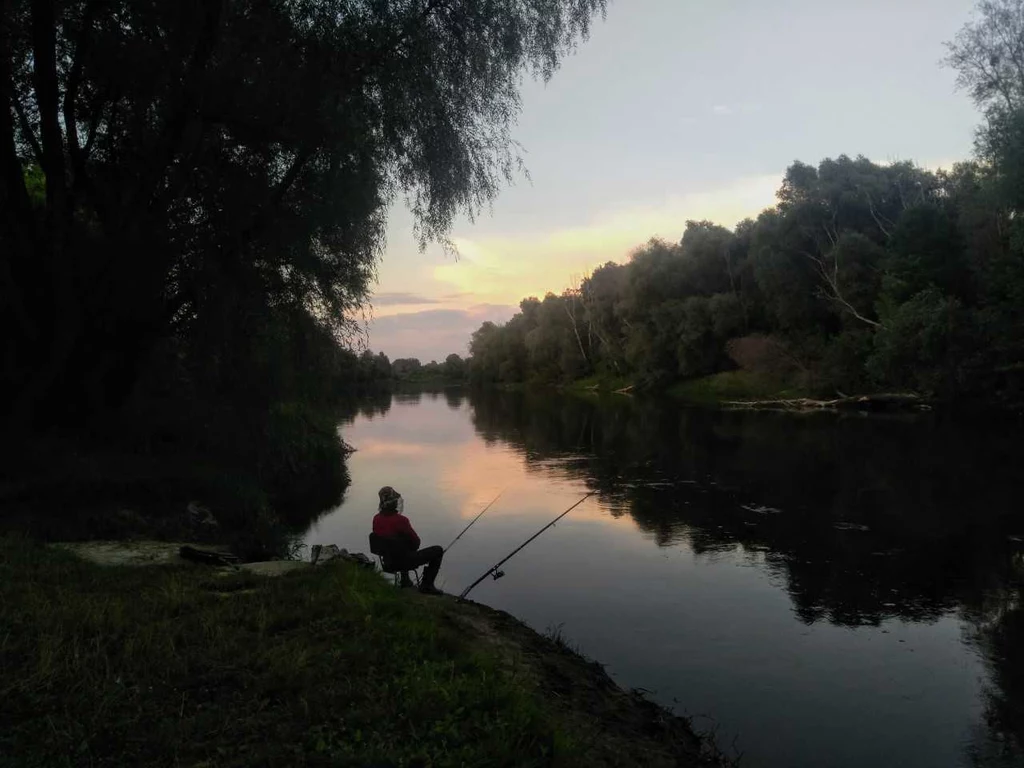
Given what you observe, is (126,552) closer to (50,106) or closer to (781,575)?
(50,106)

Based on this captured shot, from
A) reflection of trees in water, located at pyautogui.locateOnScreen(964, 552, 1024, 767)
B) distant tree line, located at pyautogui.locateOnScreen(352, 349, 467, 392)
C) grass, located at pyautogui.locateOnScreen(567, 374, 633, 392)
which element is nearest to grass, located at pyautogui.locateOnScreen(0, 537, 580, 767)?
reflection of trees in water, located at pyautogui.locateOnScreen(964, 552, 1024, 767)

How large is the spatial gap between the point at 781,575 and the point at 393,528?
6290mm

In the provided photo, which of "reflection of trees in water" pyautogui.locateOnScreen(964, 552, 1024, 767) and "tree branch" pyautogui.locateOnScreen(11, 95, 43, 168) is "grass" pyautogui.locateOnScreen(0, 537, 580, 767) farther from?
"tree branch" pyautogui.locateOnScreen(11, 95, 43, 168)

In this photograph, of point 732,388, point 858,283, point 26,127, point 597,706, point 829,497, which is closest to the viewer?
point 597,706

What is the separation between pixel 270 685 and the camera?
14.5ft

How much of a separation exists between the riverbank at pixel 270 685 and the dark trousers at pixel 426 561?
2.60 metres

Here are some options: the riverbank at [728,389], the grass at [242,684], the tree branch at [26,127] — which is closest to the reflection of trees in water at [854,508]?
the grass at [242,684]

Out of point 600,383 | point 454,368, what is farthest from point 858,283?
point 454,368

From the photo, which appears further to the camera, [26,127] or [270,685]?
[26,127]

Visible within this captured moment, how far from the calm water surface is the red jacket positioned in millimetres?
1926

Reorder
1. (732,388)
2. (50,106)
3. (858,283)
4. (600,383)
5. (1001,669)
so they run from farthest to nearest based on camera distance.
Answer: (600,383) → (732,388) → (858,283) → (50,106) → (1001,669)

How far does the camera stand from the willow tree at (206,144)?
10070mm

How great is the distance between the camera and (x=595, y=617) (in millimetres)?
9984

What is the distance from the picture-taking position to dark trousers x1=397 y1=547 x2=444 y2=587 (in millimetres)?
9602
